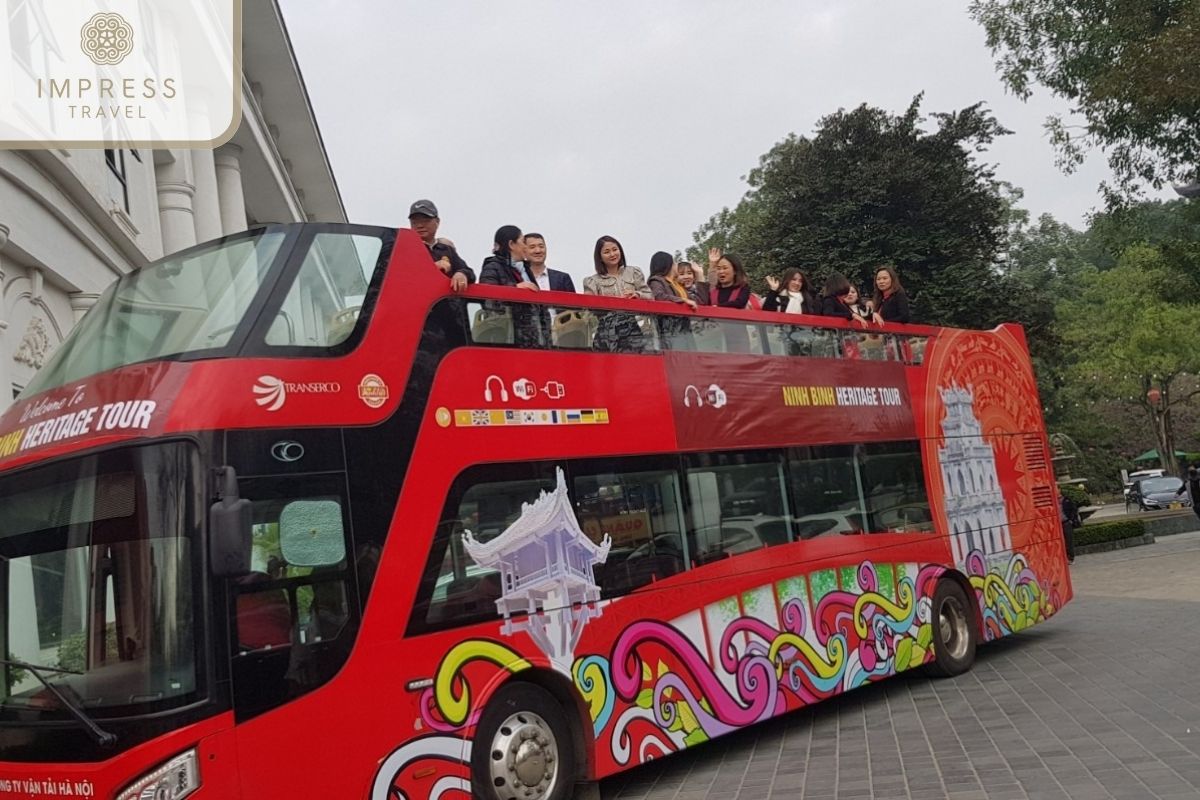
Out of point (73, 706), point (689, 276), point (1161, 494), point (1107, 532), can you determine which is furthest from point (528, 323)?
point (1161, 494)

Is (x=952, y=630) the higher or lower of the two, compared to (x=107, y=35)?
lower

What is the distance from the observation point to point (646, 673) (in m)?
7.35

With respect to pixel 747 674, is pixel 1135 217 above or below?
above

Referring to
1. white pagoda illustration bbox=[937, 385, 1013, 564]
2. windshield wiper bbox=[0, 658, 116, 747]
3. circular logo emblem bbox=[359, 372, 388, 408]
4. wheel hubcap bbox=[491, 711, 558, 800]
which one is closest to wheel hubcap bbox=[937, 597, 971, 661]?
white pagoda illustration bbox=[937, 385, 1013, 564]

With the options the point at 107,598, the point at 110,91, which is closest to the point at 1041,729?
the point at 107,598

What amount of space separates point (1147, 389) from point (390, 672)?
42.0 metres

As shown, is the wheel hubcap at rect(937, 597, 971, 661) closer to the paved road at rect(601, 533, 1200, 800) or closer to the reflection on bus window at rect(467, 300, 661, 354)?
the paved road at rect(601, 533, 1200, 800)

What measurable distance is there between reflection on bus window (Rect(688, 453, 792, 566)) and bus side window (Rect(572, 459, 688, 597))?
23 centimetres

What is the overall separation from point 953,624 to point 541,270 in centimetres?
559

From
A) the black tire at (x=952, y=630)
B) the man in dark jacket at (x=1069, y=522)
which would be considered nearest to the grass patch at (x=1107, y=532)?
the man in dark jacket at (x=1069, y=522)

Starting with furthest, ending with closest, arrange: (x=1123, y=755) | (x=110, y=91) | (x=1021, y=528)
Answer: (x=110, y=91) → (x=1021, y=528) → (x=1123, y=755)

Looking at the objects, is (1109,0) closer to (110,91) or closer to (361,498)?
(110,91)

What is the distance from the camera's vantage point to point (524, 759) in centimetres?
646

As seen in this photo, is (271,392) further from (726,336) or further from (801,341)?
(801,341)
